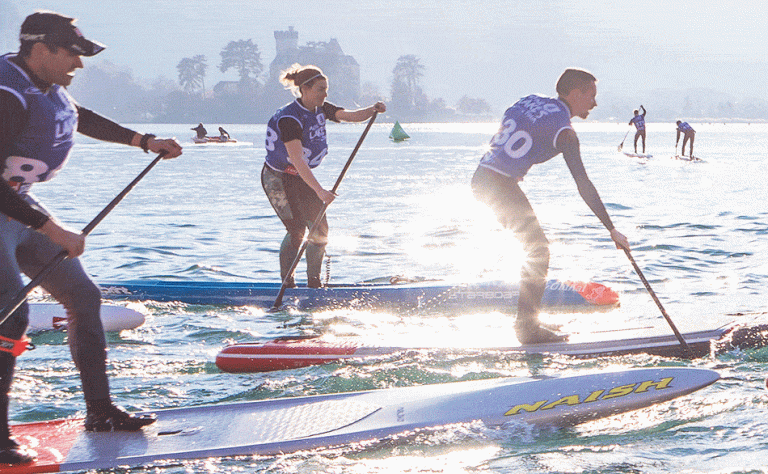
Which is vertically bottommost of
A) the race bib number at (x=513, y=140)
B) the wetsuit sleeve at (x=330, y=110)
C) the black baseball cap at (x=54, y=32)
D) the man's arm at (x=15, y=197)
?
the man's arm at (x=15, y=197)

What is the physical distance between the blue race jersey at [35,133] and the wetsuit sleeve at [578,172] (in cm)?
312

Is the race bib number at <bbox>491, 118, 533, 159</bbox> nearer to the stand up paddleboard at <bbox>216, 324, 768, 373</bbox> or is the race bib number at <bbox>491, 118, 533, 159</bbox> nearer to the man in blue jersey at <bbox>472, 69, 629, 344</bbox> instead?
the man in blue jersey at <bbox>472, 69, 629, 344</bbox>

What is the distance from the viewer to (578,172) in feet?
17.9

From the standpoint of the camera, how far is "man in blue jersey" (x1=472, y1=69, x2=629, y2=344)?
18.0 ft

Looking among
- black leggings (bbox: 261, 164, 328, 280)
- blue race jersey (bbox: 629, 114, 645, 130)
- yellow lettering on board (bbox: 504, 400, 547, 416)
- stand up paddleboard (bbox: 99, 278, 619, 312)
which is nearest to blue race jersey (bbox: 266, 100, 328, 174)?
black leggings (bbox: 261, 164, 328, 280)

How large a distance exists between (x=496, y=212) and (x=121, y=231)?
10.0m

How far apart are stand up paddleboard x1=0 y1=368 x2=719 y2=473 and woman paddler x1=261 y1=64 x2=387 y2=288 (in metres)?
2.81

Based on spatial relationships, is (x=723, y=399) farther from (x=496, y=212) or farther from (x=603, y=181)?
(x=603, y=181)

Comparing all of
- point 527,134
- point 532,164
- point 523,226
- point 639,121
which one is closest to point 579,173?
point 532,164

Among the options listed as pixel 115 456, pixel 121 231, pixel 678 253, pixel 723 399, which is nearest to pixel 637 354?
pixel 723 399

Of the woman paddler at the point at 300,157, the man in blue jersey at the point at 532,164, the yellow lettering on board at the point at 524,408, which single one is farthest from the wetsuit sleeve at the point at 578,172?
the woman paddler at the point at 300,157

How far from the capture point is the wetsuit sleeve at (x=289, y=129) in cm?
713

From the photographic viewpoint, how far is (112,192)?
2322 centimetres

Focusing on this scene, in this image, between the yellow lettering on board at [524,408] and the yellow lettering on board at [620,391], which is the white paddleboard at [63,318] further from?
the yellow lettering on board at [620,391]
